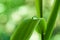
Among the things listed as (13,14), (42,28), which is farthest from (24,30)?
(13,14)

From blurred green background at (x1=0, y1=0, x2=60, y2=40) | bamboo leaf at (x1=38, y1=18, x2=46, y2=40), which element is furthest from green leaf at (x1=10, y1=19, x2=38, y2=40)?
blurred green background at (x1=0, y1=0, x2=60, y2=40)

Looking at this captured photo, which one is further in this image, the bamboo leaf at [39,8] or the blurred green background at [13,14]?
the blurred green background at [13,14]

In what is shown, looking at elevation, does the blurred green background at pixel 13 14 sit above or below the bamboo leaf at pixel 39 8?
below

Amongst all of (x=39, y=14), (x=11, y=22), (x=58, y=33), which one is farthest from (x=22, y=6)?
(x=39, y=14)

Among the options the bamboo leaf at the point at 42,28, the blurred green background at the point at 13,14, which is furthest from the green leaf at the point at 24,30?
the blurred green background at the point at 13,14

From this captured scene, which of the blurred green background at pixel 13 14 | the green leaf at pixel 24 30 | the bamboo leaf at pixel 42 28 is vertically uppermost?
the green leaf at pixel 24 30

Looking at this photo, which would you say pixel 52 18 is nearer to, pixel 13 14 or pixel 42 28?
pixel 42 28

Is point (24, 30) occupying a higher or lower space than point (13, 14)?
higher

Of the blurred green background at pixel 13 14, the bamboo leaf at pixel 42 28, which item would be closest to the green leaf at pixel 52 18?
the bamboo leaf at pixel 42 28

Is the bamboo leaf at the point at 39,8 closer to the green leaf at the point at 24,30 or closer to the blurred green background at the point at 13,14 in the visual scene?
the green leaf at the point at 24,30
